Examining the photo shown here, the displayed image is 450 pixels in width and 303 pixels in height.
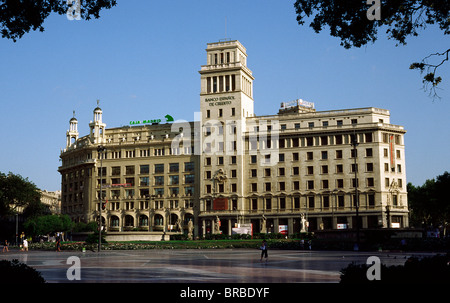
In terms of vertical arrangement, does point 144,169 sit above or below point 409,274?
above

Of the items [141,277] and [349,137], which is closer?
[141,277]

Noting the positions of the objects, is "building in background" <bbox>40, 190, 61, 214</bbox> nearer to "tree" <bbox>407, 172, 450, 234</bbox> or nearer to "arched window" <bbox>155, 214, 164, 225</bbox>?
"arched window" <bbox>155, 214, 164, 225</bbox>

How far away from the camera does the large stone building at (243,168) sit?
82.7m

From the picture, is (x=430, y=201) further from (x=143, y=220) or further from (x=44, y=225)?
(x=44, y=225)

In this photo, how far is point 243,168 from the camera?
3511 inches

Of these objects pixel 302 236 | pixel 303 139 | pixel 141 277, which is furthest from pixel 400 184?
pixel 141 277

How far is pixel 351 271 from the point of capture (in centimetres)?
1111

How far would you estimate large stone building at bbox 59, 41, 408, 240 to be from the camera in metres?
82.7

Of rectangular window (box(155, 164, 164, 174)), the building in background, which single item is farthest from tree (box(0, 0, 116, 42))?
the building in background

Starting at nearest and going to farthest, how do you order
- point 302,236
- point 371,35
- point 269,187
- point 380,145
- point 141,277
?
point 371,35, point 141,277, point 302,236, point 380,145, point 269,187

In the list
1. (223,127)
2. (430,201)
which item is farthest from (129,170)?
(430,201)
